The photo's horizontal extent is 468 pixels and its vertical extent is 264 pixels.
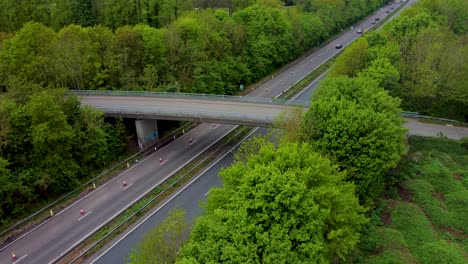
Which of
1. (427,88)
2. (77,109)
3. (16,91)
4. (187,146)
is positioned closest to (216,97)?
(187,146)

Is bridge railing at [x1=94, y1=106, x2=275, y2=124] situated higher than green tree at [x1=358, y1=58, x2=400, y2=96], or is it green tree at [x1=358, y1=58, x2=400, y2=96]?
green tree at [x1=358, y1=58, x2=400, y2=96]

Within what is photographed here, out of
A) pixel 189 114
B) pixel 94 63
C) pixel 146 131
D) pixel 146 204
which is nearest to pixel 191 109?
pixel 189 114

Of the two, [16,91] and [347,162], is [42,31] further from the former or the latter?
[347,162]

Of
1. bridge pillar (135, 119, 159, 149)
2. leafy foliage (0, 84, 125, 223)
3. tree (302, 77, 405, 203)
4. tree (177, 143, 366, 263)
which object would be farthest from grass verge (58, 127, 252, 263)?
tree (302, 77, 405, 203)

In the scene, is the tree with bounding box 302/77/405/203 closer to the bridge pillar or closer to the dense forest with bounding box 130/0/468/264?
the dense forest with bounding box 130/0/468/264

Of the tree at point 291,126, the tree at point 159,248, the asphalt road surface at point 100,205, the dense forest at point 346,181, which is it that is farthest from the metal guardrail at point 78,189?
the tree at point 291,126

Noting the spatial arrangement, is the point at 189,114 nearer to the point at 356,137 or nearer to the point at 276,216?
the point at 356,137
